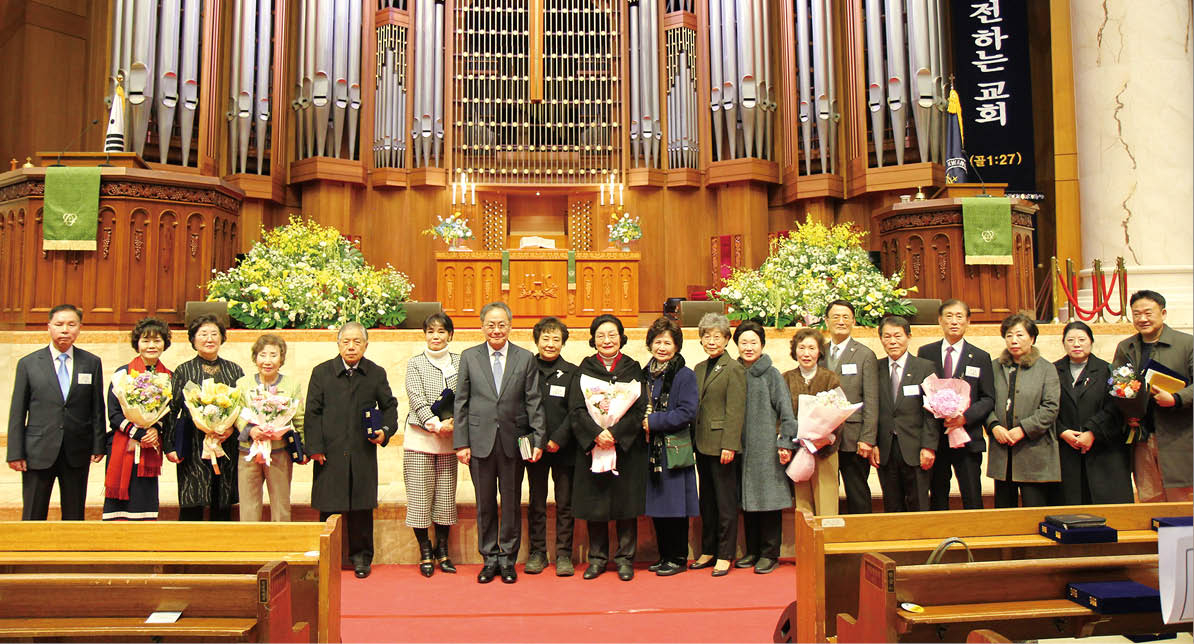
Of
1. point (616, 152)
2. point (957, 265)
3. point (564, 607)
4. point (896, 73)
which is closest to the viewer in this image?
point (564, 607)

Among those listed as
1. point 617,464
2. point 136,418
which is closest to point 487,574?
point 617,464

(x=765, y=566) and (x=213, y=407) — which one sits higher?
(x=213, y=407)

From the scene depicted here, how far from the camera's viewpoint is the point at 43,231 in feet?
19.1

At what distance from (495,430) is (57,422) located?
197 cm

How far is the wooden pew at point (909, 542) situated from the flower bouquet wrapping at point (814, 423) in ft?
3.39

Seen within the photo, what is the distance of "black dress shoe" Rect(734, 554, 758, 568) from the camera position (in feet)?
13.2

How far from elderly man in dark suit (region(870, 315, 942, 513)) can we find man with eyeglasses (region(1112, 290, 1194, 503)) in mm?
880

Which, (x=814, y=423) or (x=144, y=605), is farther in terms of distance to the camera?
(x=814, y=423)

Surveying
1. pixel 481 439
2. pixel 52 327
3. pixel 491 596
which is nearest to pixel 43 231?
pixel 52 327

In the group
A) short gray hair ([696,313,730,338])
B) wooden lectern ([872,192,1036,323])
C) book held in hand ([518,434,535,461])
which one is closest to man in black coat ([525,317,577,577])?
book held in hand ([518,434,535,461])

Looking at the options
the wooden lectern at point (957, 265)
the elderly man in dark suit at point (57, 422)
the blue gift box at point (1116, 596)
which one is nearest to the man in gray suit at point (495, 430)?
the elderly man in dark suit at point (57, 422)

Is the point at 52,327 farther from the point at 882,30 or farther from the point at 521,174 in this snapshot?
the point at 882,30

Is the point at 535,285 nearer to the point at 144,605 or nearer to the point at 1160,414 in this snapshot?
the point at 1160,414

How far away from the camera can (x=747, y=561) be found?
4027mm
